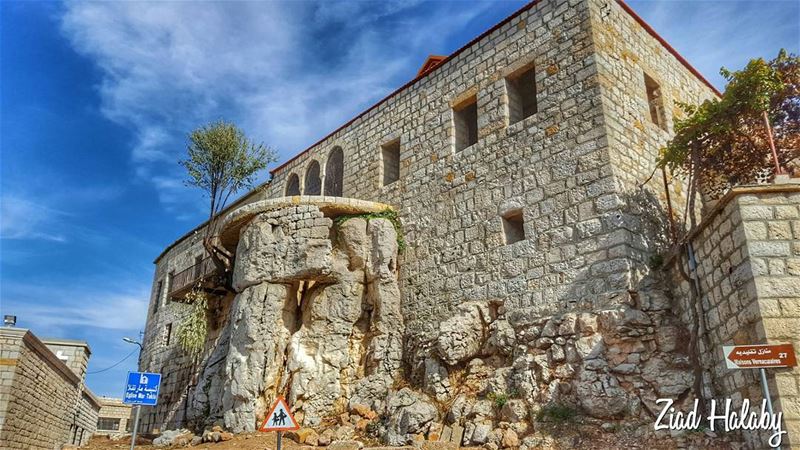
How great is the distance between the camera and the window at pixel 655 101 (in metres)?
10.8

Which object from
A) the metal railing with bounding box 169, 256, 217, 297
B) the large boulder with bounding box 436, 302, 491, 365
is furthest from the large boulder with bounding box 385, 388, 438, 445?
the metal railing with bounding box 169, 256, 217, 297

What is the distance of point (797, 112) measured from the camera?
31.2 ft

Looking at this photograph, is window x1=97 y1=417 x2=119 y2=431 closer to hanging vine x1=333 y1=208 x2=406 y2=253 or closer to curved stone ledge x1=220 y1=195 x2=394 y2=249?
curved stone ledge x1=220 y1=195 x2=394 y2=249

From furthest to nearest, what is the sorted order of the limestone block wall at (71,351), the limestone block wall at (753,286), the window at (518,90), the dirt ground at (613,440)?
1. the limestone block wall at (71,351)
2. the window at (518,90)
3. the dirt ground at (613,440)
4. the limestone block wall at (753,286)

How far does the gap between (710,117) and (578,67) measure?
2.25 m

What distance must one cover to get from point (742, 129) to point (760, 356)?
4.80 meters

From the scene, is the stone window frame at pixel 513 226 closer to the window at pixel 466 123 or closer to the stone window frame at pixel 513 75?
the stone window frame at pixel 513 75

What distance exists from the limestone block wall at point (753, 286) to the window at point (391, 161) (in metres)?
7.46

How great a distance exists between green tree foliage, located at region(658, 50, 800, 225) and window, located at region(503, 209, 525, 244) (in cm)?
245

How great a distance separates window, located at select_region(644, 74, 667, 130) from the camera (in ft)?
35.5

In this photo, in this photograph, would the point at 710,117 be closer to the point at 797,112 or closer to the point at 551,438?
the point at 797,112

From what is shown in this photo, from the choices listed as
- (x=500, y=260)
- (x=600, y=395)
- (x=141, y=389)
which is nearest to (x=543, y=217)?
(x=500, y=260)

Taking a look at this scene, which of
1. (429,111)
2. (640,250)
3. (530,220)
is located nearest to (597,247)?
(640,250)

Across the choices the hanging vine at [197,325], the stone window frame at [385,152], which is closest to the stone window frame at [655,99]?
the stone window frame at [385,152]
